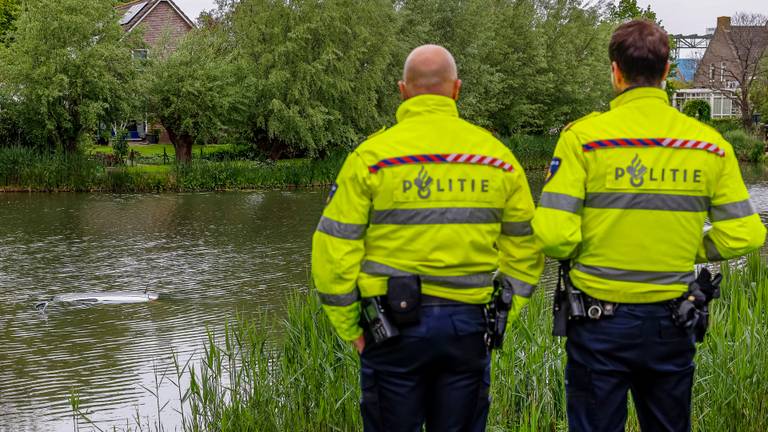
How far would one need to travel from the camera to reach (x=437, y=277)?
308 cm

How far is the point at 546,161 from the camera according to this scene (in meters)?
38.0

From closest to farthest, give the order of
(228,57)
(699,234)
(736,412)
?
(699,234), (736,412), (228,57)

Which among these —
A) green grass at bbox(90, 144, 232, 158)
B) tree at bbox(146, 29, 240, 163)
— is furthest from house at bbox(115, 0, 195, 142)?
tree at bbox(146, 29, 240, 163)

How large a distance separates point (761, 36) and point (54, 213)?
46645mm

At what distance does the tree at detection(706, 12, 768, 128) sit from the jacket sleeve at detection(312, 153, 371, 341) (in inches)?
1950

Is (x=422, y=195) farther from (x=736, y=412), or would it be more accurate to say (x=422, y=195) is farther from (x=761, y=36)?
(x=761, y=36)

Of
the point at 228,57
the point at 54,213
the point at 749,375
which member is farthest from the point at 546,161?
the point at 749,375

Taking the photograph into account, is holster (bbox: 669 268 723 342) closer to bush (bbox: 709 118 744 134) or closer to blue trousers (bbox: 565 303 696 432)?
blue trousers (bbox: 565 303 696 432)

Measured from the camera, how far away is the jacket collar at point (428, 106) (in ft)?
10.5

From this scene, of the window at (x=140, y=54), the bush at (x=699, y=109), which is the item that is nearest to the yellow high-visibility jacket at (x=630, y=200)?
the window at (x=140, y=54)

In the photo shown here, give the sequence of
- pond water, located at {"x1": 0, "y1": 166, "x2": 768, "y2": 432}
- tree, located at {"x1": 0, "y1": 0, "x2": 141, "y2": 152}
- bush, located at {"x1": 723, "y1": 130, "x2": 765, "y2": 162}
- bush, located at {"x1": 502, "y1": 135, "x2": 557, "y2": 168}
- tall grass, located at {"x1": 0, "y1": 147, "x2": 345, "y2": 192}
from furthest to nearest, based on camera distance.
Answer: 1. bush, located at {"x1": 723, "y1": 130, "x2": 765, "y2": 162}
2. bush, located at {"x1": 502, "y1": 135, "x2": 557, "y2": 168}
3. tree, located at {"x1": 0, "y1": 0, "x2": 141, "y2": 152}
4. tall grass, located at {"x1": 0, "y1": 147, "x2": 345, "y2": 192}
5. pond water, located at {"x1": 0, "y1": 166, "x2": 768, "y2": 432}

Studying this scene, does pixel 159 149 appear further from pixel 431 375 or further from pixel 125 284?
pixel 431 375

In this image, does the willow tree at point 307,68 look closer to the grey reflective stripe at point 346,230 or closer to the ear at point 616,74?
the ear at point 616,74

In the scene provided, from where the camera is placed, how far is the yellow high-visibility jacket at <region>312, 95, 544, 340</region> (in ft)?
10.1
